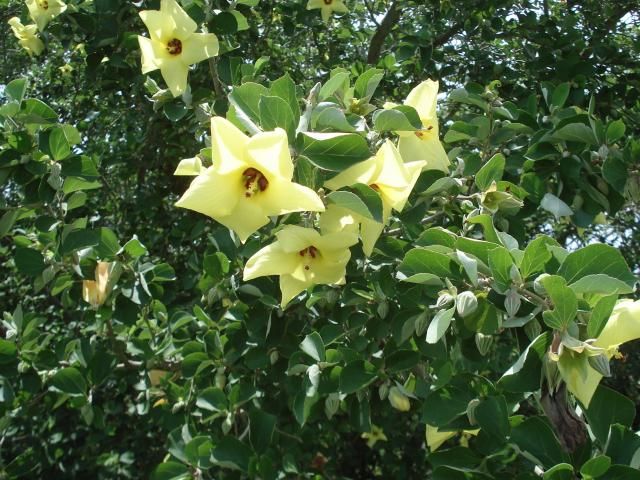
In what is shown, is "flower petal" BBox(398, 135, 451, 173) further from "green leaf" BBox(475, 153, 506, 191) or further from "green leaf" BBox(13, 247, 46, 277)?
"green leaf" BBox(13, 247, 46, 277)

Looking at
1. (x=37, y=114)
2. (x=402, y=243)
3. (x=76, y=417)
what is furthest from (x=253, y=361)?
(x=76, y=417)

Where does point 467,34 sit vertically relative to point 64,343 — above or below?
above

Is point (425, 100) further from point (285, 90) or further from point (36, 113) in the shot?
point (36, 113)

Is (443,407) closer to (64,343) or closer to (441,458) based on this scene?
(441,458)

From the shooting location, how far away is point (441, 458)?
1.37 metres

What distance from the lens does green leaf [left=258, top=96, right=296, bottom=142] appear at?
125 cm

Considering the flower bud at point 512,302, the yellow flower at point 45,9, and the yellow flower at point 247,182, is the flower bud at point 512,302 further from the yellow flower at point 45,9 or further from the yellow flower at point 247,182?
the yellow flower at point 45,9

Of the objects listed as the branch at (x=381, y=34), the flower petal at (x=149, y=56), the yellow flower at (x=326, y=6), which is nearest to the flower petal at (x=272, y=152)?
the flower petal at (x=149, y=56)

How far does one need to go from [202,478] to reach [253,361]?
376 millimetres

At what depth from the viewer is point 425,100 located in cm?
154

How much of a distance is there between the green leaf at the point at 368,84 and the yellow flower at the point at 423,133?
0.09m

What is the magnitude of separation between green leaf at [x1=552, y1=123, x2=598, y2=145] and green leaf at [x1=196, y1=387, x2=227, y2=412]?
128cm

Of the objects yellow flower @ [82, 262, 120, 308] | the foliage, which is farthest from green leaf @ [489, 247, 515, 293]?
yellow flower @ [82, 262, 120, 308]

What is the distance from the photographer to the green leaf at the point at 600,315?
1021 mm
